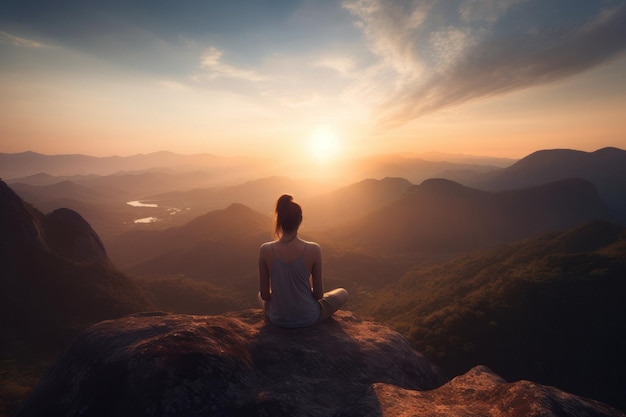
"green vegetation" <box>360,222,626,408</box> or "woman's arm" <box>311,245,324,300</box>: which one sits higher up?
"woman's arm" <box>311,245,324,300</box>

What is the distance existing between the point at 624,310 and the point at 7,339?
36555mm

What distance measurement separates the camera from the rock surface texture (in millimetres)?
3576

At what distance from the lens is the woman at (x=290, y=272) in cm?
Result: 568

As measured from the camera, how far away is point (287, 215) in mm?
5641

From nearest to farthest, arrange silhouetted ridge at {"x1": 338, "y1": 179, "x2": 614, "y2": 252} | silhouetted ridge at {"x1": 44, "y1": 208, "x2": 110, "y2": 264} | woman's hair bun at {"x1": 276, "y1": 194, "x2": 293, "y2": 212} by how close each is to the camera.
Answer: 1. woman's hair bun at {"x1": 276, "y1": 194, "x2": 293, "y2": 212}
2. silhouetted ridge at {"x1": 44, "y1": 208, "x2": 110, "y2": 264}
3. silhouetted ridge at {"x1": 338, "y1": 179, "x2": 614, "y2": 252}

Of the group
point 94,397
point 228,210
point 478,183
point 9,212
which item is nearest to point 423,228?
point 228,210

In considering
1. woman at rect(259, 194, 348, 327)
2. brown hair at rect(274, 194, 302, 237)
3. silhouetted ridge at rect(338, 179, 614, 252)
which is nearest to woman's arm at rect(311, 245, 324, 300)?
woman at rect(259, 194, 348, 327)

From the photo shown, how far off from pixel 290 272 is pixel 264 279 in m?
0.68

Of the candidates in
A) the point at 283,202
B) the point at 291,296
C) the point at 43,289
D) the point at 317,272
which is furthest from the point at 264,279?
the point at 43,289

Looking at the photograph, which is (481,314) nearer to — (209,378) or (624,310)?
(624,310)

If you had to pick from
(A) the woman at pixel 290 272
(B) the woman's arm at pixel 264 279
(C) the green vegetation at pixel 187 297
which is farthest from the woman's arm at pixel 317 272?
(C) the green vegetation at pixel 187 297

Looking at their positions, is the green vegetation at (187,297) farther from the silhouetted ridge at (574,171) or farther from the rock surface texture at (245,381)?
the silhouetted ridge at (574,171)

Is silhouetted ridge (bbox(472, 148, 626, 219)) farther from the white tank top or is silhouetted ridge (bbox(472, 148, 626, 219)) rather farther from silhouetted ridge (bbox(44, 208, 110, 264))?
silhouetted ridge (bbox(44, 208, 110, 264))

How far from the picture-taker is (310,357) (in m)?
5.43
